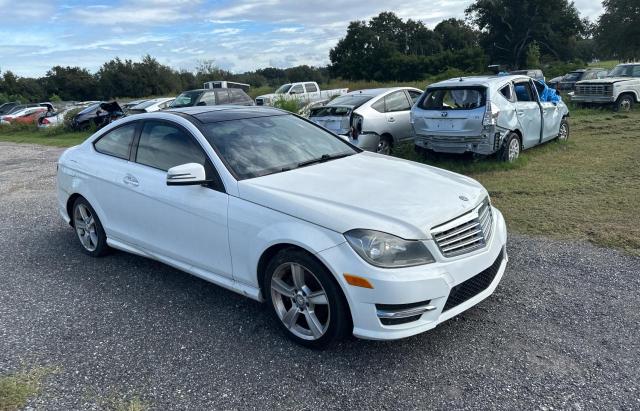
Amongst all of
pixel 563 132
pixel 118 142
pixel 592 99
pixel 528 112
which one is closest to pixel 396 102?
pixel 528 112

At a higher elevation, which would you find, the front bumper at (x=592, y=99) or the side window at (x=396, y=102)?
the side window at (x=396, y=102)

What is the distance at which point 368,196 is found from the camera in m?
3.63

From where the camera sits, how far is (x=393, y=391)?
10.2 feet

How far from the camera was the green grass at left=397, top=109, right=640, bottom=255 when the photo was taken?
229 inches

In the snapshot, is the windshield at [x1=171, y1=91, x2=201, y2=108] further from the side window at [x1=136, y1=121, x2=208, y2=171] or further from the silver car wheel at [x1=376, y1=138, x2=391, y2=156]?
the side window at [x1=136, y1=121, x2=208, y2=171]

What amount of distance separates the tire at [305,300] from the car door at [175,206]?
497mm

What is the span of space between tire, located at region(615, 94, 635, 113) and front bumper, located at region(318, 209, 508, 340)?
1765 cm

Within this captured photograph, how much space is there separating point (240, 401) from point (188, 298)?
63.7 inches

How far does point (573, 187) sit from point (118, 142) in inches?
246

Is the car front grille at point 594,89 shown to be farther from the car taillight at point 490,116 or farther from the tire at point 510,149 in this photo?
the car taillight at point 490,116

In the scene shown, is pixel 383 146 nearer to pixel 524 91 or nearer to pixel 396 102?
pixel 396 102

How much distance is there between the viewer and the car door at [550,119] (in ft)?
34.3

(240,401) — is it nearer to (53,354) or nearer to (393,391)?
(393,391)

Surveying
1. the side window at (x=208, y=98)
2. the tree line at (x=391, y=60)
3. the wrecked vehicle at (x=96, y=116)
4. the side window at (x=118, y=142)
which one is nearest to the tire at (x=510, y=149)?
the side window at (x=118, y=142)
